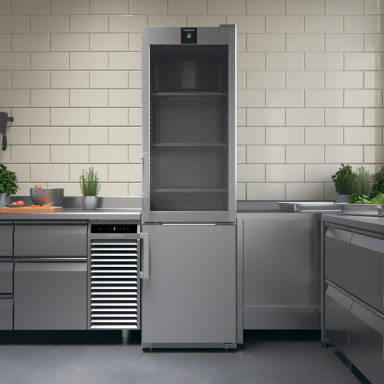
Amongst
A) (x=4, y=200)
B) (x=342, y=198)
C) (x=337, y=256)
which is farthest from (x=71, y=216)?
(x=342, y=198)

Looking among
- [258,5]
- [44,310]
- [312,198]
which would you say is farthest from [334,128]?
[44,310]

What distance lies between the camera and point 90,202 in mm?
2994

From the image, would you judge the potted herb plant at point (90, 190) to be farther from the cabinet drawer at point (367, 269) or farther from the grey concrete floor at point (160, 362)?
the cabinet drawer at point (367, 269)

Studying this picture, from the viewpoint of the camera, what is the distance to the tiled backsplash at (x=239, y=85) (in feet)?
10.7

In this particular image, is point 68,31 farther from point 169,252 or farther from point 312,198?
point 312,198

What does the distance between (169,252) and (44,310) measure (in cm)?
93

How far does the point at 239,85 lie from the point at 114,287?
6.34 ft

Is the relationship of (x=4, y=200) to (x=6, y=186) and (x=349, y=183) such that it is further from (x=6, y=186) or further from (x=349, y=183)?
(x=349, y=183)

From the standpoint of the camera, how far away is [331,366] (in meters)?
2.32

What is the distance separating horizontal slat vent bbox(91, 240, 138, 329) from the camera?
2.60 m

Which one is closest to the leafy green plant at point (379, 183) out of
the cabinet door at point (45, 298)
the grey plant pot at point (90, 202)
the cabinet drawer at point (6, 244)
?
the grey plant pot at point (90, 202)

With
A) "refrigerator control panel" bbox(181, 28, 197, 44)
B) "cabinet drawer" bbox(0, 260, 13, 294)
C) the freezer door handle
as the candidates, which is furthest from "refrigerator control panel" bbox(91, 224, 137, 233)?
"refrigerator control panel" bbox(181, 28, 197, 44)

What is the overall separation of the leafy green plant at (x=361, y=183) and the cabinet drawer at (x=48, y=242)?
6.89ft

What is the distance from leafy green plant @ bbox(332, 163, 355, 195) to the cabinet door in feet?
6.92
